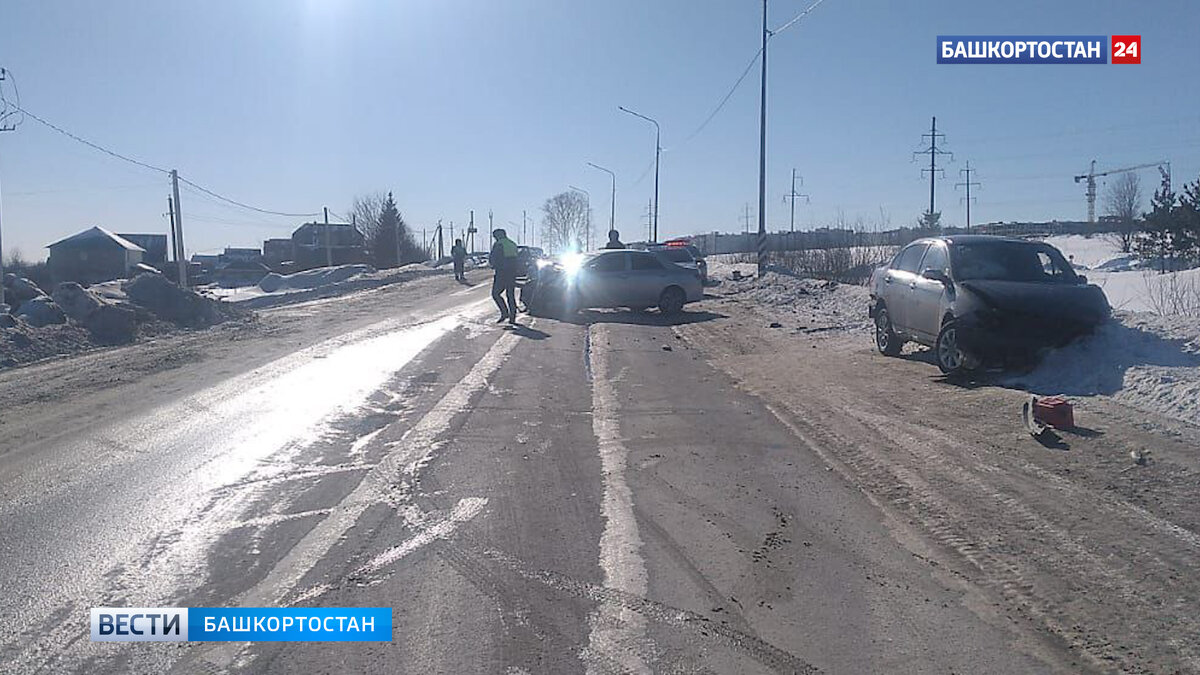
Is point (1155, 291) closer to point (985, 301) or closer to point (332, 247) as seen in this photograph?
point (985, 301)

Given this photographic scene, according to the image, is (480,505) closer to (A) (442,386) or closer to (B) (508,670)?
(B) (508,670)

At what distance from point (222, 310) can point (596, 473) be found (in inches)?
674

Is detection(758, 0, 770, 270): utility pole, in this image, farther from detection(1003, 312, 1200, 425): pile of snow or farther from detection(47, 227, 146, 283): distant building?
detection(47, 227, 146, 283): distant building

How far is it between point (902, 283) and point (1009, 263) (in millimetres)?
1659

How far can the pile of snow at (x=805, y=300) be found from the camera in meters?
20.0

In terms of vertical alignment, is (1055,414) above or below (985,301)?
below

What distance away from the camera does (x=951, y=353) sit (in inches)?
469

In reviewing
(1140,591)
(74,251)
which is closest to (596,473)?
(1140,591)

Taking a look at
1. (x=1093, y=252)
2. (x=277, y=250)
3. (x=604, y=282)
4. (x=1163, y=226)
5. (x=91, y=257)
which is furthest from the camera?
(x=277, y=250)

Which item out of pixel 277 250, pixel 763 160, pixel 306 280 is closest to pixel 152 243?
pixel 277 250

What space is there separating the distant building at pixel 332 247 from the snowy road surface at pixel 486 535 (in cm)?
8512

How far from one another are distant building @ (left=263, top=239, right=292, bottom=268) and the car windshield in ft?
331

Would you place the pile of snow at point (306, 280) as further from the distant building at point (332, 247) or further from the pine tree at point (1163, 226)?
the distant building at point (332, 247)

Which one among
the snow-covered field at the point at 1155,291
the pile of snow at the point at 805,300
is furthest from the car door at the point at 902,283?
the pile of snow at the point at 805,300
